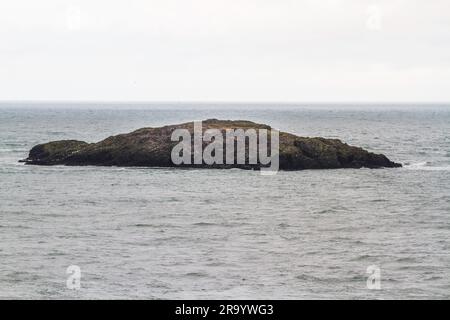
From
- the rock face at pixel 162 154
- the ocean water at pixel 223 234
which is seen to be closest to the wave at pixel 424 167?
the rock face at pixel 162 154

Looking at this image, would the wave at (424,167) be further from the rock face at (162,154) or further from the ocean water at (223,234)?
the ocean water at (223,234)

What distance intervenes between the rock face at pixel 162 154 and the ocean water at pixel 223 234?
2.78 meters

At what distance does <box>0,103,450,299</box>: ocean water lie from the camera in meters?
29.6

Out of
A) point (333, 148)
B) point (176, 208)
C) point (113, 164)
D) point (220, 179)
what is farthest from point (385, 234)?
point (113, 164)

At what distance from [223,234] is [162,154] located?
34.4 metres

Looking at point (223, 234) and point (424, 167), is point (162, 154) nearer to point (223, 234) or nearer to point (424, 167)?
point (424, 167)

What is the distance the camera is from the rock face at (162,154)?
238 feet

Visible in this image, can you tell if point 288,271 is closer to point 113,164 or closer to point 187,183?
point 187,183

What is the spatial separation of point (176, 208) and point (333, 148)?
2709 cm

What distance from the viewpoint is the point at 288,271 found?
31812 mm

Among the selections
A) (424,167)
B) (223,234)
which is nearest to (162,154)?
(424,167)

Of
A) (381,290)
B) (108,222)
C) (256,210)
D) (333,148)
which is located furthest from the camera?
(333,148)

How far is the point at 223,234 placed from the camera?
3991cm
